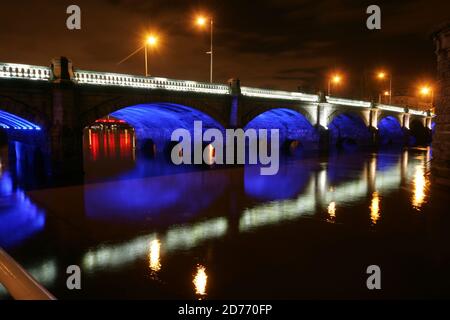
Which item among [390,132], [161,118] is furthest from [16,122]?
[390,132]

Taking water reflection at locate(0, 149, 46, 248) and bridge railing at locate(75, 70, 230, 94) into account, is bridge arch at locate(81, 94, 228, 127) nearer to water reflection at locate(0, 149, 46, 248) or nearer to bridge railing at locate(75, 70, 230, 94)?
bridge railing at locate(75, 70, 230, 94)

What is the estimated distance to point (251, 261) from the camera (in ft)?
27.1

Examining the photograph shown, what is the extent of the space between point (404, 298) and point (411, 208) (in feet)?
25.8

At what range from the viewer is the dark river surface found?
707 cm

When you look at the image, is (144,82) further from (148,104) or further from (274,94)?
(274,94)

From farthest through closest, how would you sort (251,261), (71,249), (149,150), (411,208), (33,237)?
(149,150)
(411,208)
(33,237)
(71,249)
(251,261)

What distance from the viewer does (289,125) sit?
4428cm

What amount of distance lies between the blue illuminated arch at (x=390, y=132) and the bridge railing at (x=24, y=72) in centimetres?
5747

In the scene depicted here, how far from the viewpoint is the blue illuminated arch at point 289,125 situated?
39469 millimetres

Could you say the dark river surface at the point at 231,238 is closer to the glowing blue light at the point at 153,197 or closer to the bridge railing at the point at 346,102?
the glowing blue light at the point at 153,197

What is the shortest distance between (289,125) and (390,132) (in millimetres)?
31791

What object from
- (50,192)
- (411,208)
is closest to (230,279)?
(411,208)
